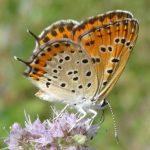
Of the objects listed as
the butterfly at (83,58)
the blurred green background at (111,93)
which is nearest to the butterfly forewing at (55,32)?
the butterfly at (83,58)

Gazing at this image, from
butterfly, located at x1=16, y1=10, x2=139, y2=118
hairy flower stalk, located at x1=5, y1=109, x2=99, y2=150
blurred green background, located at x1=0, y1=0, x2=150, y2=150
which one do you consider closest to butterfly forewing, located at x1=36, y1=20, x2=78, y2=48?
butterfly, located at x1=16, y1=10, x2=139, y2=118

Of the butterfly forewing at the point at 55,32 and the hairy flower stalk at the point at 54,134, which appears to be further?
the butterfly forewing at the point at 55,32

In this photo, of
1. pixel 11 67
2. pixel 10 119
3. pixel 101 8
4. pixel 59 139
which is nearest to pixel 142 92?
pixel 101 8

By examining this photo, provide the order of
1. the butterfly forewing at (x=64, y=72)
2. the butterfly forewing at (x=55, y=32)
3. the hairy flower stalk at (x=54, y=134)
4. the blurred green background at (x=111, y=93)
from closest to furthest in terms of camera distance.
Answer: the hairy flower stalk at (x=54, y=134), the butterfly forewing at (x=55, y=32), the butterfly forewing at (x=64, y=72), the blurred green background at (x=111, y=93)

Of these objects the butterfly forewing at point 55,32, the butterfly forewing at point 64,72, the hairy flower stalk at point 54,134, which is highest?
the butterfly forewing at point 55,32

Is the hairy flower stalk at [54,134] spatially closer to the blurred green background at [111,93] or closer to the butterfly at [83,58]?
the butterfly at [83,58]

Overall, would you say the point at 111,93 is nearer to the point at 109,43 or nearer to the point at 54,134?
the point at 109,43

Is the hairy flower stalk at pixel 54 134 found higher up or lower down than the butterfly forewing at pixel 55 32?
lower down

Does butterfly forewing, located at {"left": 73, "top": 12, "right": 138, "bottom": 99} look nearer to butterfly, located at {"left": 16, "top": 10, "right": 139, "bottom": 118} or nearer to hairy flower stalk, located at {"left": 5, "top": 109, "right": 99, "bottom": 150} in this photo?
butterfly, located at {"left": 16, "top": 10, "right": 139, "bottom": 118}
